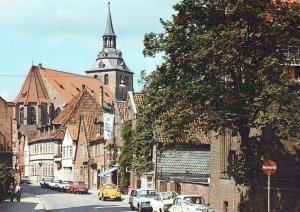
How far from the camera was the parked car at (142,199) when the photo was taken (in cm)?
3759

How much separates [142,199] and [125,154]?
22.0 m

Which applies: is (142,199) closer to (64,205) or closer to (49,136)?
(64,205)

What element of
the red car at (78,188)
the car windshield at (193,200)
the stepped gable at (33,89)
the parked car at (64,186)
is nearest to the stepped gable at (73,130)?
the parked car at (64,186)

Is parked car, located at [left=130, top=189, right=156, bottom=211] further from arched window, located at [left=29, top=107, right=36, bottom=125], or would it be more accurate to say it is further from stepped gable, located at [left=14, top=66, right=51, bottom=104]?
arched window, located at [left=29, top=107, right=36, bottom=125]

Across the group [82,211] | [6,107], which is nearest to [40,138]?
[6,107]

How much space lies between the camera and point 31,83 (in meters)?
143

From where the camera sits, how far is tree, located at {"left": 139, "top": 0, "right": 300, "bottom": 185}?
84.6ft

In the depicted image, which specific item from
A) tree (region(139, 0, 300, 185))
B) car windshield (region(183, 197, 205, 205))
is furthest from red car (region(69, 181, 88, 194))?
tree (region(139, 0, 300, 185))

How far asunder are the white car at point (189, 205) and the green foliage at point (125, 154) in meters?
28.6

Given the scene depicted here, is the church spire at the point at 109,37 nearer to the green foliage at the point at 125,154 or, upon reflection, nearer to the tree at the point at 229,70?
the green foliage at the point at 125,154

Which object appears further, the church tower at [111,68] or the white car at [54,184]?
the church tower at [111,68]

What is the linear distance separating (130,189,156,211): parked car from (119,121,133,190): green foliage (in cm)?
1987

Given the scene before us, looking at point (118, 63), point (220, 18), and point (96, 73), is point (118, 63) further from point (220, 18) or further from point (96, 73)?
point (220, 18)

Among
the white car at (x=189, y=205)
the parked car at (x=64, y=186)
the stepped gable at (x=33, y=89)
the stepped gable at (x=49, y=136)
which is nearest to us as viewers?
the white car at (x=189, y=205)
